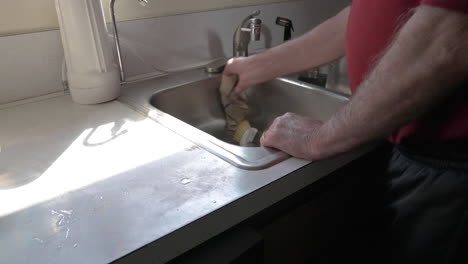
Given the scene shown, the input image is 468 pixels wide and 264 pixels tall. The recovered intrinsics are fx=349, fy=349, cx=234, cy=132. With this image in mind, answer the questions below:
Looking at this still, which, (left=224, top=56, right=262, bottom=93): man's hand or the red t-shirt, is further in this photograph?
(left=224, top=56, right=262, bottom=93): man's hand

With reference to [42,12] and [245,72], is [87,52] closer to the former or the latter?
[42,12]

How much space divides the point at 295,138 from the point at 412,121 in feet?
0.63

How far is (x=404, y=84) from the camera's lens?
503 millimetres

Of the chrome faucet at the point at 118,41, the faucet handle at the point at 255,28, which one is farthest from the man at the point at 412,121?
the chrome faucet at the point at 118,41

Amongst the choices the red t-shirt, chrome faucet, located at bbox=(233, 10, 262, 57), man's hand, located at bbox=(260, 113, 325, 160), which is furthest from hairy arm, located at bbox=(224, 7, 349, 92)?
man's hand, located at bbox=(260, 113, 325, 160)

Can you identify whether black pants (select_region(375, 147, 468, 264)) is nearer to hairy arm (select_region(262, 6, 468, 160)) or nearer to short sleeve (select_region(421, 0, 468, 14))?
hairy arm (select_region(262, 6, 468, 160))

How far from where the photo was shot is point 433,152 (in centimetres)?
62

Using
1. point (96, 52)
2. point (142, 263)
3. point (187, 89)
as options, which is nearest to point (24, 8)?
point (96, 52)

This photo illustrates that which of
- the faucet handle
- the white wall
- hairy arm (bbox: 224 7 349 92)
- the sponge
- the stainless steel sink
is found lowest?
the sponge

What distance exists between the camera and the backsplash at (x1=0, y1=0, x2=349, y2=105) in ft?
2.87

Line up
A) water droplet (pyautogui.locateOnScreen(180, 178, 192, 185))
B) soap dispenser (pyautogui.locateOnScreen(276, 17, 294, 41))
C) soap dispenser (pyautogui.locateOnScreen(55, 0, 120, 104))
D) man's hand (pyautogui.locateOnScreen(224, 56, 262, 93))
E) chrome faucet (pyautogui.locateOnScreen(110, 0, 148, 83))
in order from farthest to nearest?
soap dispenser (pyautogui.locateOnScreen(276, 17, 294, 41)) → man's hand (pyautogui.locateOnScreen(224, 56, 262, 93)) → chrome faucet (pyautogui.locateOnScreen(110, 0, 148, 83)) → soap dispenser (pyautogui.locateOnScreen(55, 0, 120, 104)) → water droplet (pyautogui.locateOnScreen(180, 178, 192, 185))

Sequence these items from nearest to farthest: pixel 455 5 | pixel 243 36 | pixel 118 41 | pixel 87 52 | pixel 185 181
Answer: pixel 455 5, pixel 185 181, pixel 87 52, pixel 118 41, pixel 243 36

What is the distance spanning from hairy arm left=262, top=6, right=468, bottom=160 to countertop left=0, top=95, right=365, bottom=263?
43mm

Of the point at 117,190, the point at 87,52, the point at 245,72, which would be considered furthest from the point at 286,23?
the point at 117,190
